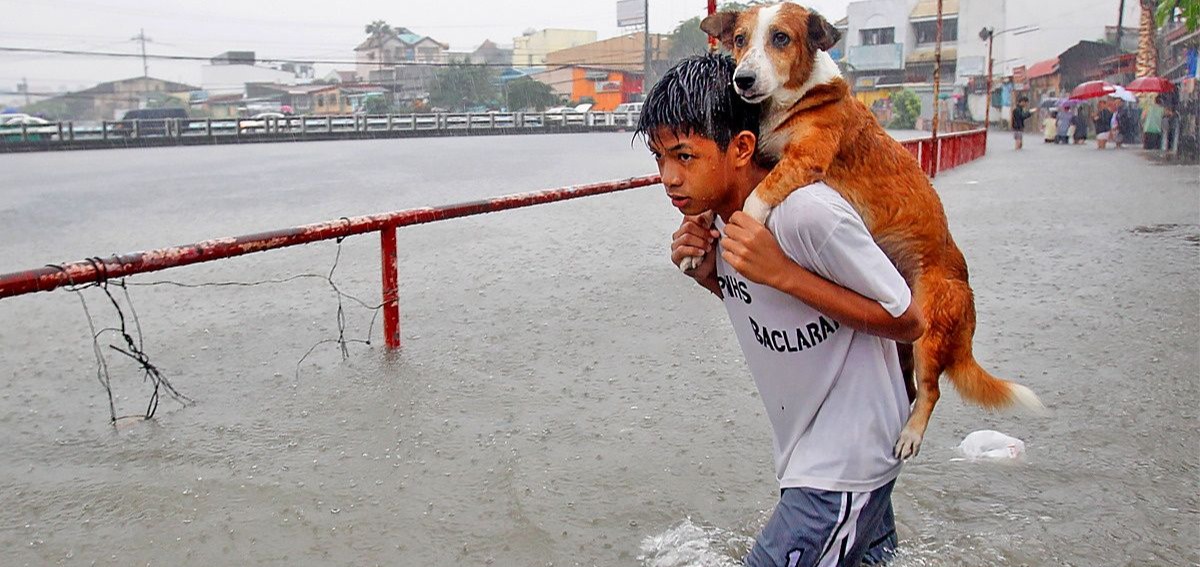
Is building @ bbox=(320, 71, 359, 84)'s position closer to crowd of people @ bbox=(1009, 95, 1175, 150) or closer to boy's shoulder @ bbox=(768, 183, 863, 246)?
crowd of people @ bbox=(1009, 95, 1175, 150)

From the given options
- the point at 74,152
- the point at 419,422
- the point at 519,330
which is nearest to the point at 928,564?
the point at 419,422

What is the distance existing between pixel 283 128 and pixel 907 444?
47.8 m

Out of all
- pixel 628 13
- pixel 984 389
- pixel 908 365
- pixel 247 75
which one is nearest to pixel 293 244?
pixel 908 365

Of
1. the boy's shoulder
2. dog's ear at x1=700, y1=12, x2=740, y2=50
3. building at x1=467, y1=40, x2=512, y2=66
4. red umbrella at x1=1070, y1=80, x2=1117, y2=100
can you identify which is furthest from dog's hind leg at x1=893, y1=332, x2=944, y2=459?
building at x1=467, y1=40, x2=512, y2=66

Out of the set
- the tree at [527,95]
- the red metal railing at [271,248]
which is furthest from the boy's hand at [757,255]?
the tree at [527,95]

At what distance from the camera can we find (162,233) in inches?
452

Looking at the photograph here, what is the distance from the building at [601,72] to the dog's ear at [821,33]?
5993 centimetres

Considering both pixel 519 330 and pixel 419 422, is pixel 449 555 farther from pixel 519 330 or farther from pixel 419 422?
pixel 519 330

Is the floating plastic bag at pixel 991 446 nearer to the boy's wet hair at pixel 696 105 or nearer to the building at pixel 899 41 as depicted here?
the boy's wet hair at pixel 696 105

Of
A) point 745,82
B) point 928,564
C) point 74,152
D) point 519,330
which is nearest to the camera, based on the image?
point 745,82

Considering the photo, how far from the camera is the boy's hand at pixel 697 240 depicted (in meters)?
2.18

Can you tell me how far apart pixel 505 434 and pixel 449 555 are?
1086 mm

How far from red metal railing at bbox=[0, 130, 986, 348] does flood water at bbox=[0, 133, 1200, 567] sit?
508 millimetres

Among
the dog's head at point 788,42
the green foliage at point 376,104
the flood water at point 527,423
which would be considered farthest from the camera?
the green foliage at point 376,104
